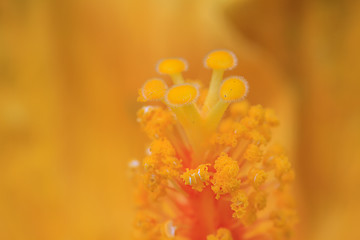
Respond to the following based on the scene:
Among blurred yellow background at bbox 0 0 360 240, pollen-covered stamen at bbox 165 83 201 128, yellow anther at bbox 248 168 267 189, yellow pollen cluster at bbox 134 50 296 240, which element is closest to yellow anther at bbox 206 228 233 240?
yellow pollen cluster at bbox 134 50 296 240

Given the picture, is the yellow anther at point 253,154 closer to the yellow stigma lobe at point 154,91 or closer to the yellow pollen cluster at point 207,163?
the yellow pollen cluster at point 207,163

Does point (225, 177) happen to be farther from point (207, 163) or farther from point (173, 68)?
point (173, 68)

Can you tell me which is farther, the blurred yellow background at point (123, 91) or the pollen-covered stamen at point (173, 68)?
the blurred yellow background at point (123, 91)

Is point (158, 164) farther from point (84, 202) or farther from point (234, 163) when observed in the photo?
point (84, 202)

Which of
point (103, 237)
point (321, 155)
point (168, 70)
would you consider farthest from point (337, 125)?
point (103, 237)

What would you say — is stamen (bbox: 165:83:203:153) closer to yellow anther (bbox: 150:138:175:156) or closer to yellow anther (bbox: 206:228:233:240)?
yellow anther (bbox: 150:138:175:156)

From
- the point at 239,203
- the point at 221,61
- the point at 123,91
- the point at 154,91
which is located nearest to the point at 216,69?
the point at 221,61

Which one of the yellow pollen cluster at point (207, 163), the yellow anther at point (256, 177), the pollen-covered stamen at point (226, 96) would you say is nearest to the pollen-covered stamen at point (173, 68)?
the yellow pollen cluster at point (207, 163)
